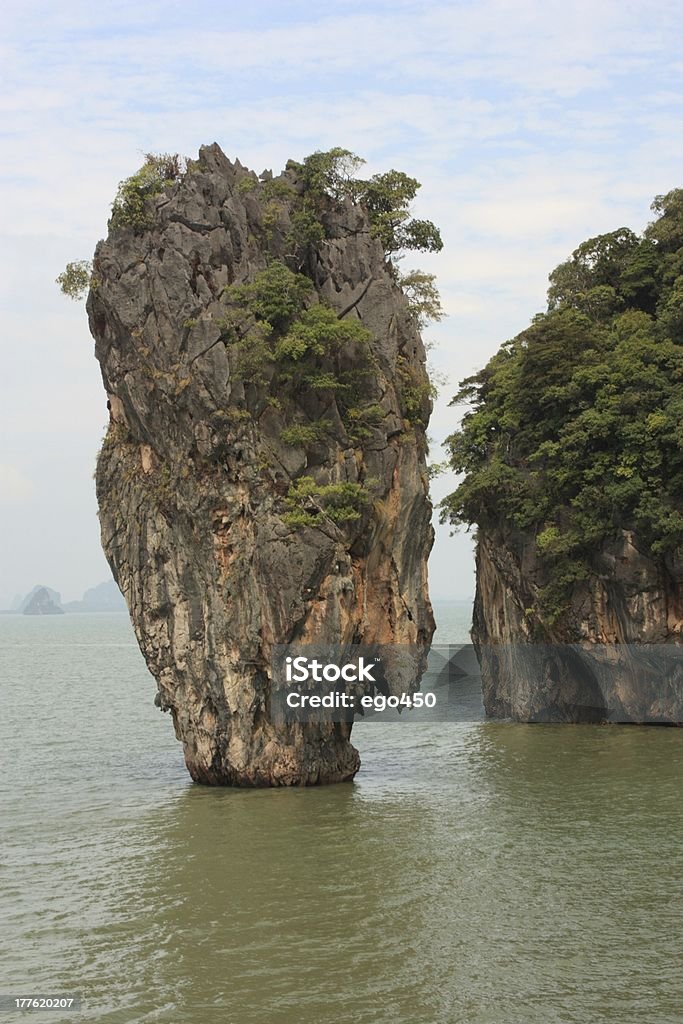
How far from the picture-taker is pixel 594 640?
38125 mm

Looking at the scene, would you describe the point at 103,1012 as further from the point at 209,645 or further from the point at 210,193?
the point at 210,193

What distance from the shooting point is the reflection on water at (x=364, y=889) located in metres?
15.9

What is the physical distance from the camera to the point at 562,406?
3875 centimetres

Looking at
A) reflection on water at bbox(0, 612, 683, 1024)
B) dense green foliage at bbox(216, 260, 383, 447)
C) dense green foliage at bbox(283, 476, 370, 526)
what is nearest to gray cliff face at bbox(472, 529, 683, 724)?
reflection on water at bbox(0, 612, 683, 1024)

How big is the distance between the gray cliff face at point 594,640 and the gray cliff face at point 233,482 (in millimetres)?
9756

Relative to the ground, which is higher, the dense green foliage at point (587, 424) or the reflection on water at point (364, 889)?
the dense green foliage at point (587, 424)

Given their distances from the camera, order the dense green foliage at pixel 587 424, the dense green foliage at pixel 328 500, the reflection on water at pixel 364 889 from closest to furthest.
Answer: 1. the reflection on water at pixel 364 889
2. the dense green foliage at pixel 328 500
3. the dense green foliage at pixel 587 424

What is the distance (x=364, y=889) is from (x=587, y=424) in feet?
67.6

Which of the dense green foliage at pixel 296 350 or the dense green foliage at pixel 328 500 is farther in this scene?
the dense green foliage at pixel 296 350

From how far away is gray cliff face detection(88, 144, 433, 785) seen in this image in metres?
27.7

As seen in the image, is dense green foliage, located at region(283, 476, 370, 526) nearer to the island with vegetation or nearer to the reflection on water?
the reflection on water

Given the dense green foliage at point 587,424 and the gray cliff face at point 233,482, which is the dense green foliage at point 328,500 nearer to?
the gray cliff face at point 233,482

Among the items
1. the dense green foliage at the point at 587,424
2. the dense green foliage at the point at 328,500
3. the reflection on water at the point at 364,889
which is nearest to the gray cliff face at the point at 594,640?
the dense green foliage at the point at 587,424

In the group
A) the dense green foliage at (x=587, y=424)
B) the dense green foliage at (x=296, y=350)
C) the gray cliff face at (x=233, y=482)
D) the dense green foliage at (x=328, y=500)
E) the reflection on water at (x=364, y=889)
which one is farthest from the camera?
the dense green foliage at (x=587, y=424)
